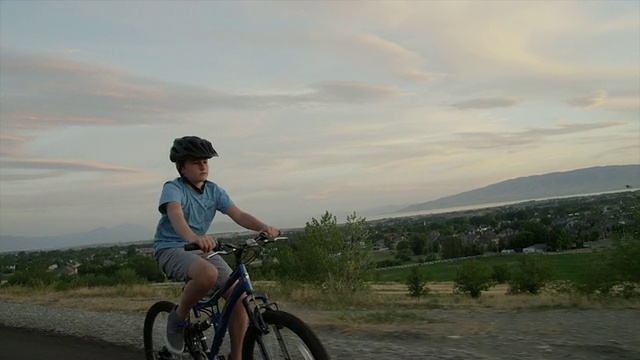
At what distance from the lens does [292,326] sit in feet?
12.1

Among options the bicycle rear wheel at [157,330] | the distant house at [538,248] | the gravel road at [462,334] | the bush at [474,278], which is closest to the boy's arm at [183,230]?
the bicycle rear wheel at [157,330]

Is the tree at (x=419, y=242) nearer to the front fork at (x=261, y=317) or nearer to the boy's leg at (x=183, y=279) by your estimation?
the boy's leg at (x=183, y=279)

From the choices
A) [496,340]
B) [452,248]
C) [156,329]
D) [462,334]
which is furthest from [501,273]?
[156,329]

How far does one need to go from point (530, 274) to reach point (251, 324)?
216ft

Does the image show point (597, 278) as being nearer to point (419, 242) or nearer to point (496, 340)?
point (496, 340)

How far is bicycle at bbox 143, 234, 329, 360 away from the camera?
3.66 metres

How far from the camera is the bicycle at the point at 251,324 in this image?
3.66m

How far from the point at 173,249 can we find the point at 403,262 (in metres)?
103

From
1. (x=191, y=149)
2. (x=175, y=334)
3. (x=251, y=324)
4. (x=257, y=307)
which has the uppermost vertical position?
(x=191, y=149)

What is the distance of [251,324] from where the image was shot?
4.00m

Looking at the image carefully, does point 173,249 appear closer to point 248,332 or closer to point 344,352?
point 248,332

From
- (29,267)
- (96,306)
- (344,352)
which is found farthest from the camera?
(29,267)

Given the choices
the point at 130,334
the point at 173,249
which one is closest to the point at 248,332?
the point at 173,249

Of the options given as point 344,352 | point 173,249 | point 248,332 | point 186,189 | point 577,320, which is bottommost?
point 577,320
